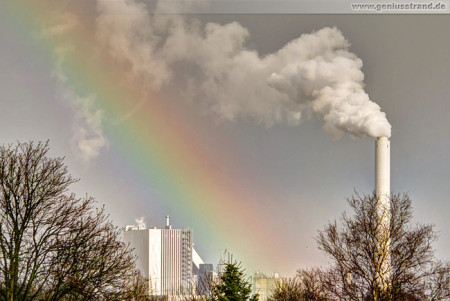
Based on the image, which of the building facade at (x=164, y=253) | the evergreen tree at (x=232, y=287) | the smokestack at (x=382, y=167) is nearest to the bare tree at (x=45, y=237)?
the evergreen tree at (x=232, y=287)

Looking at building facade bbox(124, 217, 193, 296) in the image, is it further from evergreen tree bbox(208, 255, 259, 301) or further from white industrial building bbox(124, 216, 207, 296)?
evergreen tree bbox(208, 255, 259, 301)

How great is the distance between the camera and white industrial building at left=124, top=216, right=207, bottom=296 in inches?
6727

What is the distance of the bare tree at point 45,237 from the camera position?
2111 centimetres

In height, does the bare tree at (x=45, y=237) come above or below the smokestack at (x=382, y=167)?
below

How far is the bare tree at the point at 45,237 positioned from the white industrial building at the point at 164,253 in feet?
480

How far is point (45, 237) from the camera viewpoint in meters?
21.6

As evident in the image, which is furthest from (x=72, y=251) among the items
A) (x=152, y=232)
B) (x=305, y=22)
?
(x=152, y=232)

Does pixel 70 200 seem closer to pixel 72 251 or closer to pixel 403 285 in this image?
pixel 72 251

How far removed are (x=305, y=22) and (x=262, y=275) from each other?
40.4 m

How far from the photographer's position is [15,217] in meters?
21.8

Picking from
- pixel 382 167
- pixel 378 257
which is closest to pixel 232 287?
pixel 378 257

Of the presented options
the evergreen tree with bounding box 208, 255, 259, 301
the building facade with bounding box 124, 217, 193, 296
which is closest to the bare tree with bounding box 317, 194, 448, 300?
the evergreen tree with bounding box 208, 255, 259, 301

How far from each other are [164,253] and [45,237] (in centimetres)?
15573

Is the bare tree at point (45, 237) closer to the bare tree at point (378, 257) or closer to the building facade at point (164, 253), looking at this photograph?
the bare tree at point (378, 257)
